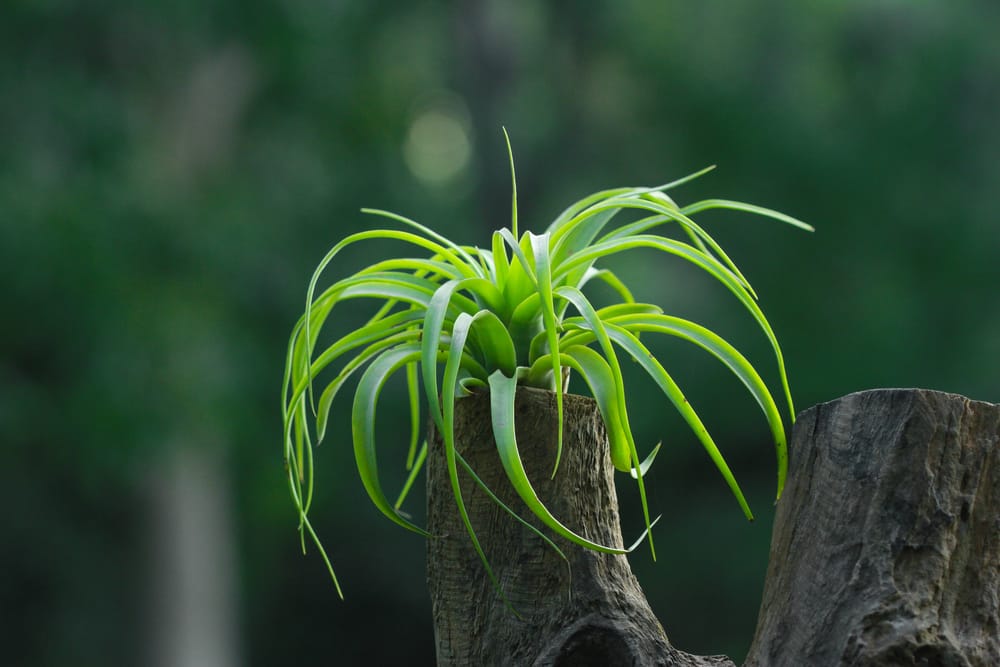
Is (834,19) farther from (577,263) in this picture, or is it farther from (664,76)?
(577,263)

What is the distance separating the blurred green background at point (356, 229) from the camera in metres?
4.95

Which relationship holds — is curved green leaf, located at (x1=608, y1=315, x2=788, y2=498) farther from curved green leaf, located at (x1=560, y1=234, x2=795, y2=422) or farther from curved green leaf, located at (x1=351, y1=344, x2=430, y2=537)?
curved green leaf, located at (x1=351, y1=344, x2=430, y2=537)

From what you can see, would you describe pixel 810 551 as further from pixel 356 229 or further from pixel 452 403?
pixel 356 229

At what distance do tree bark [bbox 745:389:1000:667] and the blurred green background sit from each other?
3959mm

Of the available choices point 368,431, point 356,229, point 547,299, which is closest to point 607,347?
point 547,299

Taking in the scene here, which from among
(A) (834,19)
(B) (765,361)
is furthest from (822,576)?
(A) (834,19)

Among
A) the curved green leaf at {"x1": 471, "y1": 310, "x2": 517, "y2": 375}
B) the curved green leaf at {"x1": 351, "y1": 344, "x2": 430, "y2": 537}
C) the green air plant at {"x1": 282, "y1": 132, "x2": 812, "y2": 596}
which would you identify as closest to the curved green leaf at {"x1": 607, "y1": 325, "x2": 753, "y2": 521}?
the green air plant at {"x1": 282, "y1": 132, "x2": 812, "y2": 596}

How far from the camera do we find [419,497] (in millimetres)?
5949

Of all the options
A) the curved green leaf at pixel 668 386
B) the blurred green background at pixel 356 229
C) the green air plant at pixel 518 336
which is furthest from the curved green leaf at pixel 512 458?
the blurred green background at pixel 356 229

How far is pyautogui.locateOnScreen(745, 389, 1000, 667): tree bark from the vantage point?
91 cm

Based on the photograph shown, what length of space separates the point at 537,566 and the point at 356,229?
209 inches

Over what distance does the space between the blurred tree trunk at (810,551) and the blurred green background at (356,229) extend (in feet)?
12.7

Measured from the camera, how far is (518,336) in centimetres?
109

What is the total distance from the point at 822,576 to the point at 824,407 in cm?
16
